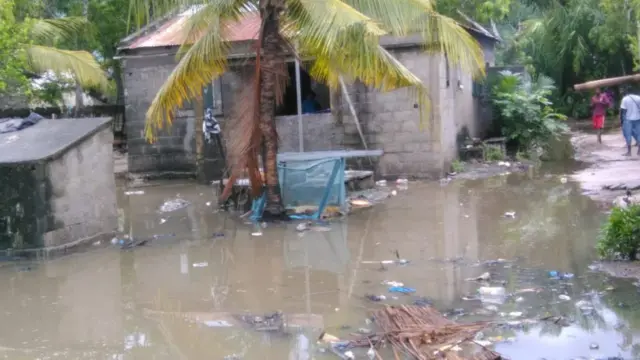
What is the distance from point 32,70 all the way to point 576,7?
2023 cm

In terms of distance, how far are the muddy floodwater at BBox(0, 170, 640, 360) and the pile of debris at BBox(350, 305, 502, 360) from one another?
20cm

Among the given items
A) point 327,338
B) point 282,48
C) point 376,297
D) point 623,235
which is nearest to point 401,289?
point 376,297

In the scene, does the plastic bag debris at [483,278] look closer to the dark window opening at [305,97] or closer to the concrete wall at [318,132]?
the concrete wall at [318,132]

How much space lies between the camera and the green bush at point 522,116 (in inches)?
723

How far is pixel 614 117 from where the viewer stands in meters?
26.9

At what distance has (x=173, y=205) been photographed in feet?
44.7

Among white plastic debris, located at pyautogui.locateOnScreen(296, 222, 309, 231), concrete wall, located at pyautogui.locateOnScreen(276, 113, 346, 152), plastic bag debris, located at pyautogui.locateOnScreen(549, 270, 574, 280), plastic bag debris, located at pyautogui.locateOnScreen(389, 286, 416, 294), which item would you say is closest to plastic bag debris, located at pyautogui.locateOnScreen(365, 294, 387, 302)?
plastic bag debris, located at pyautogui.locateOnScreen(389, 286, 416, 294)

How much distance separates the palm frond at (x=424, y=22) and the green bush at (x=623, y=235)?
10.7 feet

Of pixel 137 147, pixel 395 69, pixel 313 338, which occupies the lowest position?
pixel 313 338

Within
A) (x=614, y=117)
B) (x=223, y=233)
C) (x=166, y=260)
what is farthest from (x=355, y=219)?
(x=614, y=117)

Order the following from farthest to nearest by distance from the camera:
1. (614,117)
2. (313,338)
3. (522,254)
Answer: (614,117), (522,254), (313,338)

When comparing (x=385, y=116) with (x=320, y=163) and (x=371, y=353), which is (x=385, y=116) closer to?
(x=320, y=163)

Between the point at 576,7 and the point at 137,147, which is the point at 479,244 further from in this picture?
the point at 576,7

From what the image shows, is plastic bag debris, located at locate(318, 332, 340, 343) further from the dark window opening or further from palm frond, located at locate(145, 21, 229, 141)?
the dark window opening
